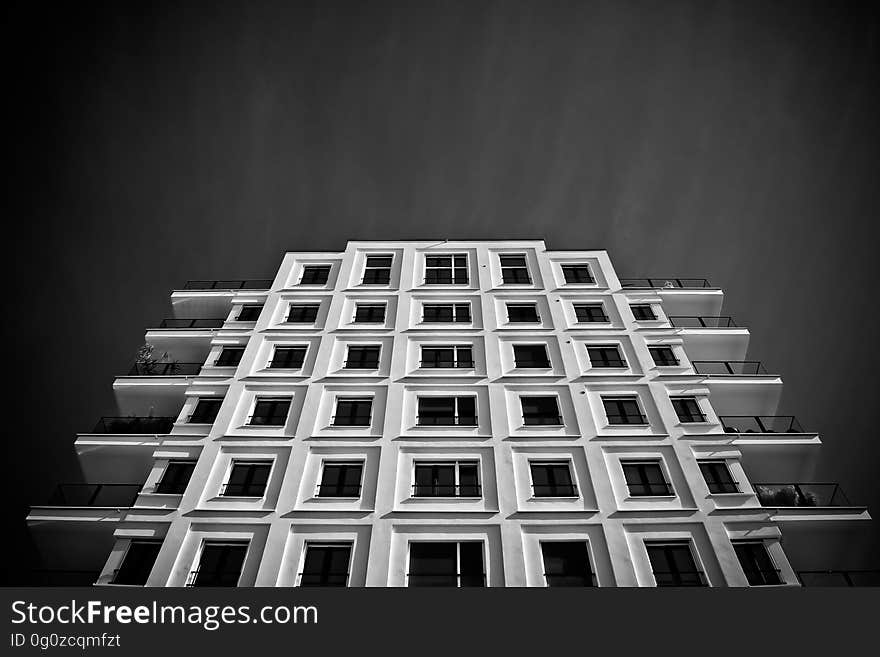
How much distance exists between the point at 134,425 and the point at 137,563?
692 cm

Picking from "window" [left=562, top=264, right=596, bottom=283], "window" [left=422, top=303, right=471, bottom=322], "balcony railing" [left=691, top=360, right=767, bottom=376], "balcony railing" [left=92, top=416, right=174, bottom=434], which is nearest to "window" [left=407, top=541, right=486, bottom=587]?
"window" [left=422, top=303, right=471, bottom=322]

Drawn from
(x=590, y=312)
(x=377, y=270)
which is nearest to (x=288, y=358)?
(x=377, y=270)

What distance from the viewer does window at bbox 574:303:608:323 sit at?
2828cm

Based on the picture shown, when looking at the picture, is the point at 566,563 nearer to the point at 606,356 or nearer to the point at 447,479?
the point at 447,479

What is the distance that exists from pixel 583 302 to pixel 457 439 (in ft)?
36.8

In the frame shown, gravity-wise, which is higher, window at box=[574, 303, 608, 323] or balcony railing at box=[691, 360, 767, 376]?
window at box=[574, 303, 608, 323]

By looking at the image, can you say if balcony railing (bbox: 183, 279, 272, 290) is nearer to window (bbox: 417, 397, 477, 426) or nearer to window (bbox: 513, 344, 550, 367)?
window (bbox: 417, 397, 477, 426)

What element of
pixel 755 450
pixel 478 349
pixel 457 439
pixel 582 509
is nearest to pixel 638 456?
pixel 582 509

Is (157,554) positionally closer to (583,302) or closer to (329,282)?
(329,282)

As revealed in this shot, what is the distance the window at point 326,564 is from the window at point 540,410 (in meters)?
8.34

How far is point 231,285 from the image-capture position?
3269 cm

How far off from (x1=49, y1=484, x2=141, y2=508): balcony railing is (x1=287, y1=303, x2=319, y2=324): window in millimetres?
10099

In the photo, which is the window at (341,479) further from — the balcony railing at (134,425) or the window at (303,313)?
the window at (303,313)

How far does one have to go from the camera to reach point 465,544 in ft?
60.2
